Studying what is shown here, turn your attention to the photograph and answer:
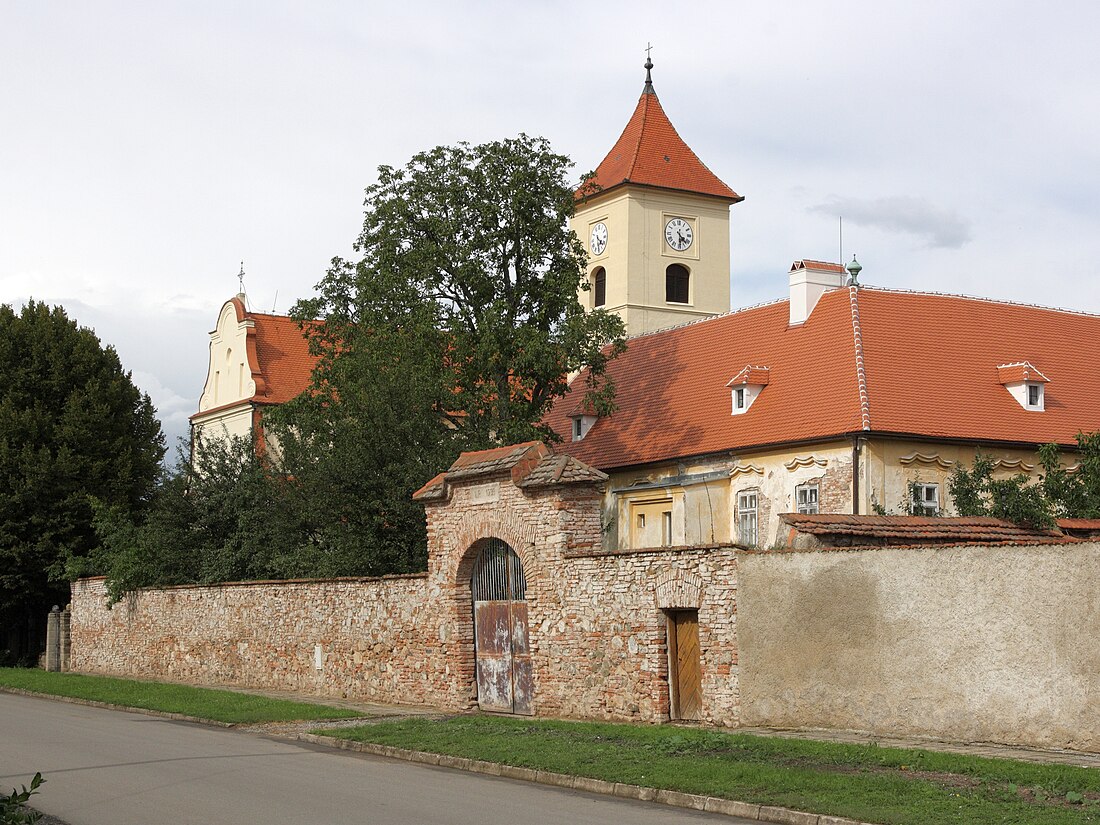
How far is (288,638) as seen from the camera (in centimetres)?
2869

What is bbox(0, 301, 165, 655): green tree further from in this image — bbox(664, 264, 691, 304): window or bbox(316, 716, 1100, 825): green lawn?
bbox(316, 716, 1100, 825): green lawn

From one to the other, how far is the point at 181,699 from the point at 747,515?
15.1 metres

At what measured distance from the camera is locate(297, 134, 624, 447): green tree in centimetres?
3297

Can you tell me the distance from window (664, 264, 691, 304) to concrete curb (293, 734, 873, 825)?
38.2 metres

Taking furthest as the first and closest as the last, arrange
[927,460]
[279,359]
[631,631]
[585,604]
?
[279,359]
[927,460]
[585,604]
[631,631]

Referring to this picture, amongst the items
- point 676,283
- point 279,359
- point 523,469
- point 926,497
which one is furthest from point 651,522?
point 279,359

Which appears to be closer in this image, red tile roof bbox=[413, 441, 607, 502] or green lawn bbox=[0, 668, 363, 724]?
red tile roof bbox=[413, 441, 607, 502]

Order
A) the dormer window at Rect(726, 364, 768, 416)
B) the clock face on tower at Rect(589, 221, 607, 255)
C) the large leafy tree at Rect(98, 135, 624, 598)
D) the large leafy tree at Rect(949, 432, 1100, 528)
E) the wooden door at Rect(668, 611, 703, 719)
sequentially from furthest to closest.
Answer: the clock face on tower at Rect(589, 221, 607, 255) < the dormer window at Rect(726, 364, 768, 416) < the large leafy tree at Rect(98, 135, 624, 598) < the large leafy tree at Rect(949, 432, 1100, 528) < the wooden door at Rect(668, 611, 703, 719)

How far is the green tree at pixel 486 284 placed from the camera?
32969mm

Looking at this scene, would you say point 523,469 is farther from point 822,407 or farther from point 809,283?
point 809,283

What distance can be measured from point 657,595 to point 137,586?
21.3 meters

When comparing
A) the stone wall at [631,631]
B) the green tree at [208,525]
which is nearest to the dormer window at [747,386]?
the green tree at [208,525]

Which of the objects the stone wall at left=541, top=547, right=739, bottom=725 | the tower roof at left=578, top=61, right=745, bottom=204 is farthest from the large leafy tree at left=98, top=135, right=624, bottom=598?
the tower roof at left=578, top=61, right=745, bottom=204

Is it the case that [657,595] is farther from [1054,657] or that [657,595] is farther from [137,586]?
[137,586]
